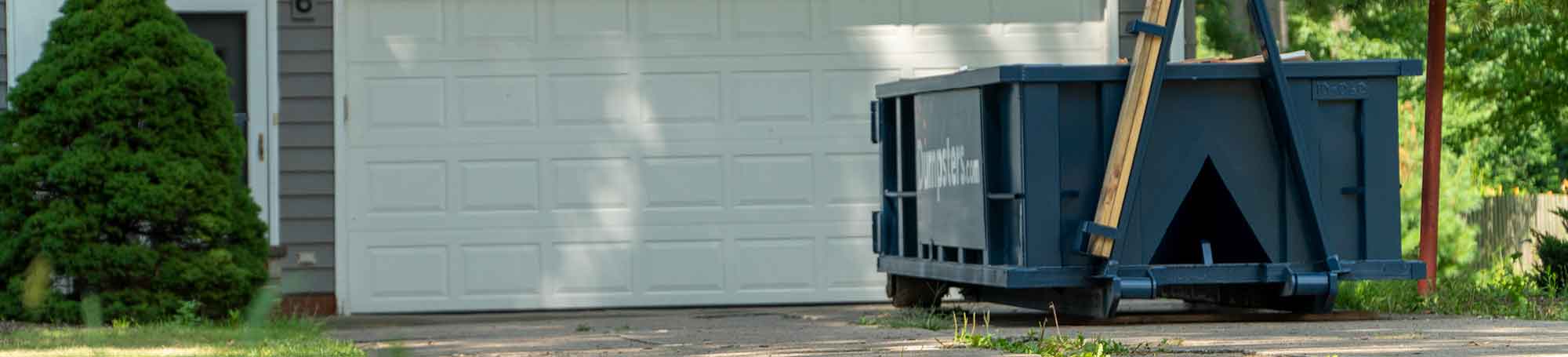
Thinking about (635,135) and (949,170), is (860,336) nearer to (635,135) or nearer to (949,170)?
(949,170)

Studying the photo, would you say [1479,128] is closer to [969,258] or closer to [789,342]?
[969,258]

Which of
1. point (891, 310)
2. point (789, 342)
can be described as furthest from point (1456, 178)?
point (789, 342)

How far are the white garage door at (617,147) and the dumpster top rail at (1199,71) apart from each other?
2.92m

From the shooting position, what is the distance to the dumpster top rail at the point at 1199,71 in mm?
7227

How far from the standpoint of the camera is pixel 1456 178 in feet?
57.1

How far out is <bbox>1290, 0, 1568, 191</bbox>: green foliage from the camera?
1065cm

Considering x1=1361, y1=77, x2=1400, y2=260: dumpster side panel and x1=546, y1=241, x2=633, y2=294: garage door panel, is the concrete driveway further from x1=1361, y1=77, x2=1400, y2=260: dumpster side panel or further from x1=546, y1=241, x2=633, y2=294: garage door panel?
x1=546, y1=241, x2=633, y2=294: garage door panel

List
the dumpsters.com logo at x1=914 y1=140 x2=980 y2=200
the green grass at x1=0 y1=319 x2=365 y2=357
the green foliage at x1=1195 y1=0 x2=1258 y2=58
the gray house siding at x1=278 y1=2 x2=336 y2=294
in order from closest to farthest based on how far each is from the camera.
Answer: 1. the green grass at x1=0 y1=319 x2=365 y2=357
2. the dumpsters.com logo at x1=914 y1=140 x2=980 y2=200
3. the gray house siding at x1=278 y1=2 x2=336 y2=294
4. the green foliage at x1=1195 y1=0 x2=1258 y2=58

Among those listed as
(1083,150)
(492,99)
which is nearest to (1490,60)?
(492,99)

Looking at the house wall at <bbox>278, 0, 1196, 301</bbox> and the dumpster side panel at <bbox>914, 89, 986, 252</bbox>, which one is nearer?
the dumpster side panel at <bbox>914, 89, 986, 252</bbox>

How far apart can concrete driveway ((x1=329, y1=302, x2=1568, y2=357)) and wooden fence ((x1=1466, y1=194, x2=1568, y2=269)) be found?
32.8ft

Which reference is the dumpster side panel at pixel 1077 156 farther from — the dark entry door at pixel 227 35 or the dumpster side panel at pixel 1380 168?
the dark entry door at pixel 227 35

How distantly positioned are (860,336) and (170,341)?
2.60 m

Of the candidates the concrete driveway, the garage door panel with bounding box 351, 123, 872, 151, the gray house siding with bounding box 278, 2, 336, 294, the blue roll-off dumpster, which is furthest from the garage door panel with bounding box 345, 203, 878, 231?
the blue roll-off dumpster
